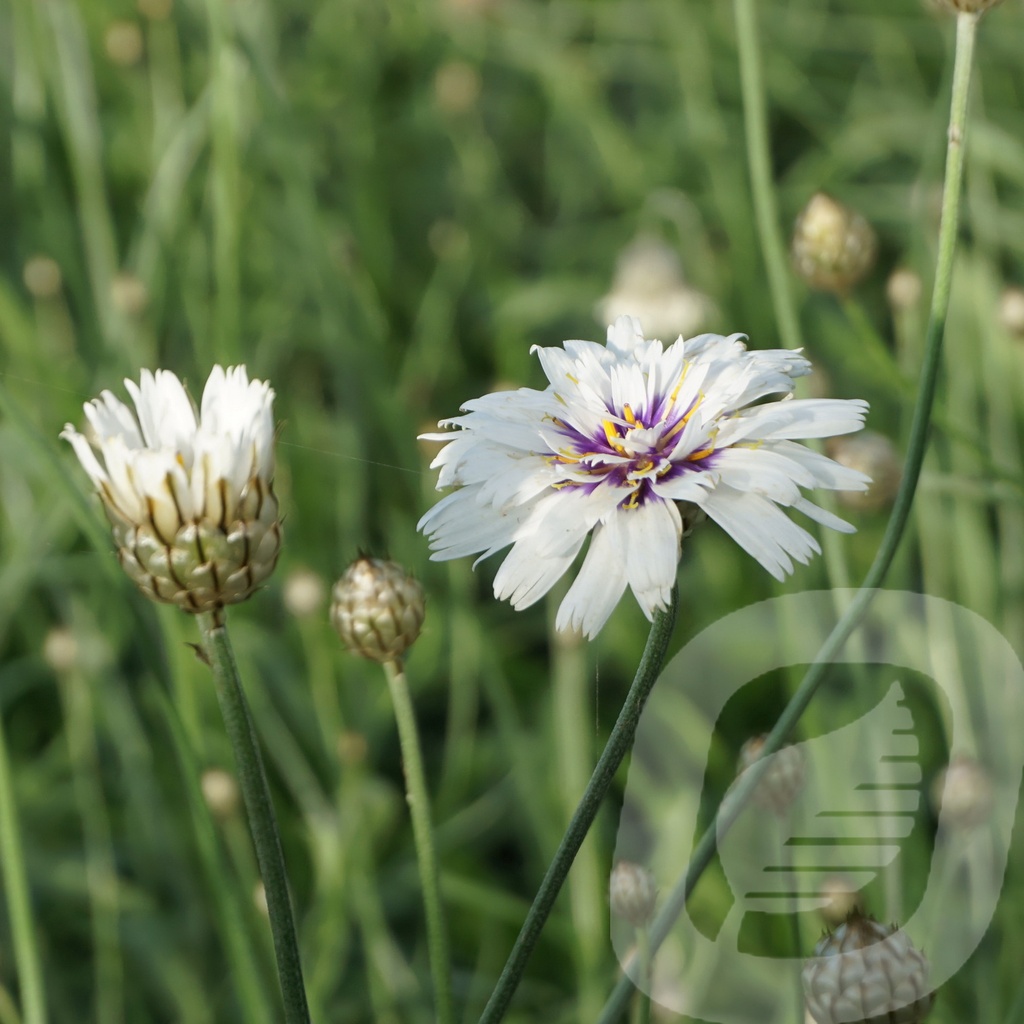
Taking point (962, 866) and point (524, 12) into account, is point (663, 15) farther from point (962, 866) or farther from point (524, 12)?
point (962, 866)

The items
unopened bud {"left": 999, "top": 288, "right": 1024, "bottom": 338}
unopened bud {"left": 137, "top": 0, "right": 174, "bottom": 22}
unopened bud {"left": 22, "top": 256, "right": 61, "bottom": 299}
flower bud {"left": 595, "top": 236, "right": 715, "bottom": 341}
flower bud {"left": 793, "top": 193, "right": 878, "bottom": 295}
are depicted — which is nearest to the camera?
flower bud {"left": 793, "top": 193, "right": 878, "bottom": 295}

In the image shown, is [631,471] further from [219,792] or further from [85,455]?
[219,792]

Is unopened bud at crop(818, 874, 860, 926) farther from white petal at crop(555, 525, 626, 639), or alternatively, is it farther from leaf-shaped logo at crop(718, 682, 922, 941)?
white petal at crop(555, 525, 626, 639)

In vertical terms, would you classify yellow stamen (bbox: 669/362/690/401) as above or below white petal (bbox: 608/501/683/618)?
above

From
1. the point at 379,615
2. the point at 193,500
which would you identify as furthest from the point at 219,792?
the point at 193,500

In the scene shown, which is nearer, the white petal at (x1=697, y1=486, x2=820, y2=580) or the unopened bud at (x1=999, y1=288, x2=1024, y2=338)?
the white petal at (x1=697, y1=486, x2=820, y2=580)

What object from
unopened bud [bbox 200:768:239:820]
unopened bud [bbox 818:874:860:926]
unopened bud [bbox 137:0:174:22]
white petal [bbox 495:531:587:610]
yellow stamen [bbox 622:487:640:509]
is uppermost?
unopened bud [bbox 137:0:174:22]

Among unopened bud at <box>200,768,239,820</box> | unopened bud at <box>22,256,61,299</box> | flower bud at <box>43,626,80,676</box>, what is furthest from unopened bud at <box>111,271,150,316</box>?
unopened bud at <box>200,768,239,820</box>
